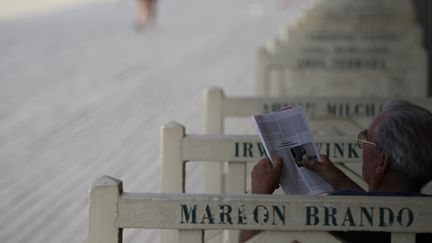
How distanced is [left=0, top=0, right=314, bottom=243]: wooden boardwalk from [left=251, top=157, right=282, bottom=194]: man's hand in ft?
9.18

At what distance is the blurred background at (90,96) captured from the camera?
666cm

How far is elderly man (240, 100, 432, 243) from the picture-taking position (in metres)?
2.81

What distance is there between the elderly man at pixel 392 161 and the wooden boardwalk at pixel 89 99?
2.83 meters

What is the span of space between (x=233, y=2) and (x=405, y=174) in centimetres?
3042

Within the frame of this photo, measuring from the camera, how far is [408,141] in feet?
9.24

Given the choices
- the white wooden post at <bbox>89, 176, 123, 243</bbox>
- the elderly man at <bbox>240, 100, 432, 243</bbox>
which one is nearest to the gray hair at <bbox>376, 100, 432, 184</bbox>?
the elderly man at <bbox>240, 100, 432, 243</bbox>

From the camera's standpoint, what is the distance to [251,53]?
16750 millimetres

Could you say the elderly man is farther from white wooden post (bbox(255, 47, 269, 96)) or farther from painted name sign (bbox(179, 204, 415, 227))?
white wooden post (bbox(255, 47, 269, 96))

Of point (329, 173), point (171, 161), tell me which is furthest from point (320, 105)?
point (329, 173)

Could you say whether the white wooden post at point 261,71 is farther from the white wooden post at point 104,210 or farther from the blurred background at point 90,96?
the white wooden post at point 104,210

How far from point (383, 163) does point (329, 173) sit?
7.9 inches

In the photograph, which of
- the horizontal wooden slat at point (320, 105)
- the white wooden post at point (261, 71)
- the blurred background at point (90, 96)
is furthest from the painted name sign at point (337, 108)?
the white wooden post at point (261, 71)

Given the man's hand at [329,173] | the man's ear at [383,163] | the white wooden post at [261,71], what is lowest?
the man's hand at [329,173]

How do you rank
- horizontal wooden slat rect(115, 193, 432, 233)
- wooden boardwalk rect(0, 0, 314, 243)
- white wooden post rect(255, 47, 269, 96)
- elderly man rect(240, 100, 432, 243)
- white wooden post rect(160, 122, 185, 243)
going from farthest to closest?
1. white wooden post rect(255, 47, 269, 96)
2. wooden boardwalk rect(0, 0, 314, 243)
3. white wooden post rect(160, 122, 185, 243)
4. elderly man rect(240, 100, 432, 243)
5. horizontal wooden slat rect(115, 193, 432, 233)
